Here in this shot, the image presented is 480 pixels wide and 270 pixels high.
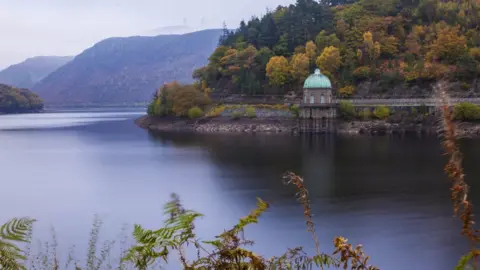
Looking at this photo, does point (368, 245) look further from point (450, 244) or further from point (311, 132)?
point (311, 132)

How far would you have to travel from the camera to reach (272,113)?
210 ft

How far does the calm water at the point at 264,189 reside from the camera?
17.4m

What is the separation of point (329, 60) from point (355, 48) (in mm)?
5168

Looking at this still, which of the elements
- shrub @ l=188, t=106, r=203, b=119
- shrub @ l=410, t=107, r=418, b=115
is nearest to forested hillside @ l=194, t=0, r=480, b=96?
shrub @ l=410, t=107, r=418, b=115

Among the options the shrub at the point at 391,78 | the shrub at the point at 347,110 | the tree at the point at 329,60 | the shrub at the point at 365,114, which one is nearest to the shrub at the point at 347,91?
the tree at the point at 329,60

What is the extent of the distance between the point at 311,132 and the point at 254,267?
55.4m

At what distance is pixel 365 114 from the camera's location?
58.6 meters

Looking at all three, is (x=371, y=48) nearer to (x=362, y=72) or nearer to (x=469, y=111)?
(x=362, y=72)

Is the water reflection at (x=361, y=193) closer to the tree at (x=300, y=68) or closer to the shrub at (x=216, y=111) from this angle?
the shrub at (x=216, y=111)

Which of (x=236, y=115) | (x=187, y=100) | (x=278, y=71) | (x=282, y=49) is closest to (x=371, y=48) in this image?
(x=278, y=71)

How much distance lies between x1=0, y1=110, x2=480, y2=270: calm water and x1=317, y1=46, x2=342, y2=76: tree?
19.7 metres

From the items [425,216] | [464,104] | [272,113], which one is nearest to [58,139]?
[272,113]

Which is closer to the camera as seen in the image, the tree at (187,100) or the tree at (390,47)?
the tree at (390,47)

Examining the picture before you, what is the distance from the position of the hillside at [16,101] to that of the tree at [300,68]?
91284 millimetres
